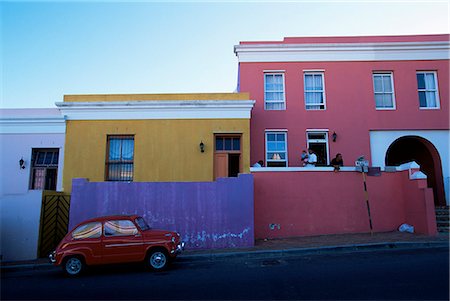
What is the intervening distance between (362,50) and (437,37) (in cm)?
367

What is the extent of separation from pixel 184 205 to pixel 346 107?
28.8ft

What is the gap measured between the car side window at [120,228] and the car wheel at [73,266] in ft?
3.19

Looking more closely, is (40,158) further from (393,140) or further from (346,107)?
(393,140)

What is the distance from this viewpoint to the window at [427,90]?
16625mm

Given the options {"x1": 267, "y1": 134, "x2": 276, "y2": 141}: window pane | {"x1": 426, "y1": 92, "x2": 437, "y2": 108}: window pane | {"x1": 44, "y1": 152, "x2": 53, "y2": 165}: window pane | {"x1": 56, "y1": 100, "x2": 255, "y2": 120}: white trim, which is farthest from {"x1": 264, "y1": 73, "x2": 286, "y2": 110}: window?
{"x1": 44, "y1": 152, "x2": 53, "y2": 165}: window pane

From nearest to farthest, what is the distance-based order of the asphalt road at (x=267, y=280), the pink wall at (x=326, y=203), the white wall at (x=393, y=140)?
the asphalt road at (x=267, y=280)
the pink wall at (x=326, y=203)
the white wall at (x=393, y=140)

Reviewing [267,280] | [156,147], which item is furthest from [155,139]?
[267,280]

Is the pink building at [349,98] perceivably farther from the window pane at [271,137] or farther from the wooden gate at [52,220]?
the wooden gate at [52,220]

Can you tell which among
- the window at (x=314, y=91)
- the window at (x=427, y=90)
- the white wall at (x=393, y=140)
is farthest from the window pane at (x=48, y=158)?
the window at (x=427, y=90)

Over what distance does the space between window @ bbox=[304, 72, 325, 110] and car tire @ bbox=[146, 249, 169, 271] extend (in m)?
10.0

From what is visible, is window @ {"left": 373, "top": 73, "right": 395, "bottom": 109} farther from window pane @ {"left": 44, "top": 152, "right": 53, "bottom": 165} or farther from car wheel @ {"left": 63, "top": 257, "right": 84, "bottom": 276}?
window pane @ {"left": 44, "top": 152, "right": 53, "bottom": 165}

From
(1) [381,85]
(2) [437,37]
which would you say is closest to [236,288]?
(1) [381,85]

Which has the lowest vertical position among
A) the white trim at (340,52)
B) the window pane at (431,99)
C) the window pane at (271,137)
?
the window pane at (271,137)

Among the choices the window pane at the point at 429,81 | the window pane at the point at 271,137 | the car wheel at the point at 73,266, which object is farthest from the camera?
the window pane at the point at 429,81
